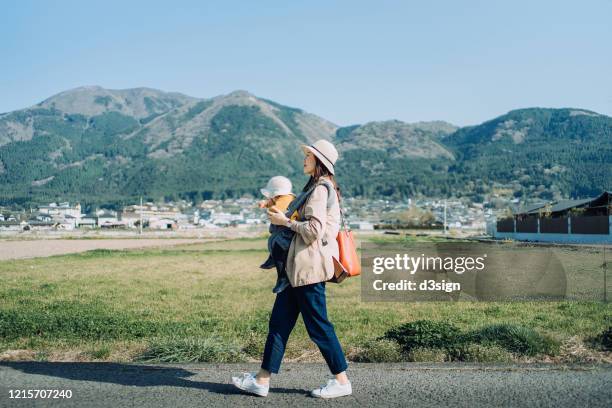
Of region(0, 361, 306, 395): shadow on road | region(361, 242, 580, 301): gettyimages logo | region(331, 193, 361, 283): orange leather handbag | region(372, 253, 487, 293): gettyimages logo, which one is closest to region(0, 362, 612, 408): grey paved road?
region(0, 361, 306, 395): shadow on road

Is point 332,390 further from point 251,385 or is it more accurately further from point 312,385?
point 251,385

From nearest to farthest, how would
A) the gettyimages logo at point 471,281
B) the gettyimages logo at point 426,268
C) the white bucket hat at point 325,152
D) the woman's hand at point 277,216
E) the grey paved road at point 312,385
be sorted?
1. the grey paved road at point 312,385
2. the woman's hand at point 277,216
3. the white bucket hat at point 325,152
4. the gettyimages logo at point 471,281
5. the gettyimages logo at point 426,268

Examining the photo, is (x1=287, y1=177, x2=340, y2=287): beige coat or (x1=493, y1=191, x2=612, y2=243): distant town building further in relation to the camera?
(x1=493, y1=191, x2=612, y2=243): distant town building

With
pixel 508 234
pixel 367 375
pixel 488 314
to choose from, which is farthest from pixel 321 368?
pixel 508 234

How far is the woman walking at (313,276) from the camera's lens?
4.81m

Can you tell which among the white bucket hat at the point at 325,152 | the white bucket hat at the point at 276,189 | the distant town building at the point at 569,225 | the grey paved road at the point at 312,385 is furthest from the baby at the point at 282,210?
the distant town building at the point at 569,225

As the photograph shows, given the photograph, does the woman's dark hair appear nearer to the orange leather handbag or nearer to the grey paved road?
the orange leather handbag

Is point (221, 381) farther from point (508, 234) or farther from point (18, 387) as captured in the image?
point (508, 234)

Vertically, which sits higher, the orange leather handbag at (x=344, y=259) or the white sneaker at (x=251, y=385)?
the orange leather handbag at (x=344, y=259)

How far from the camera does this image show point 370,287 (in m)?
16.3

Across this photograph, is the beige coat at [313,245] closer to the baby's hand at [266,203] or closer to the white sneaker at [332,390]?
the baby's hand at [266,203]

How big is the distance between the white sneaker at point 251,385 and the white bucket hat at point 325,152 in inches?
76.6

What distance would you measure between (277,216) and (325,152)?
76cm

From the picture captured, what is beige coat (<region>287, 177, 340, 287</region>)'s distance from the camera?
476cm
